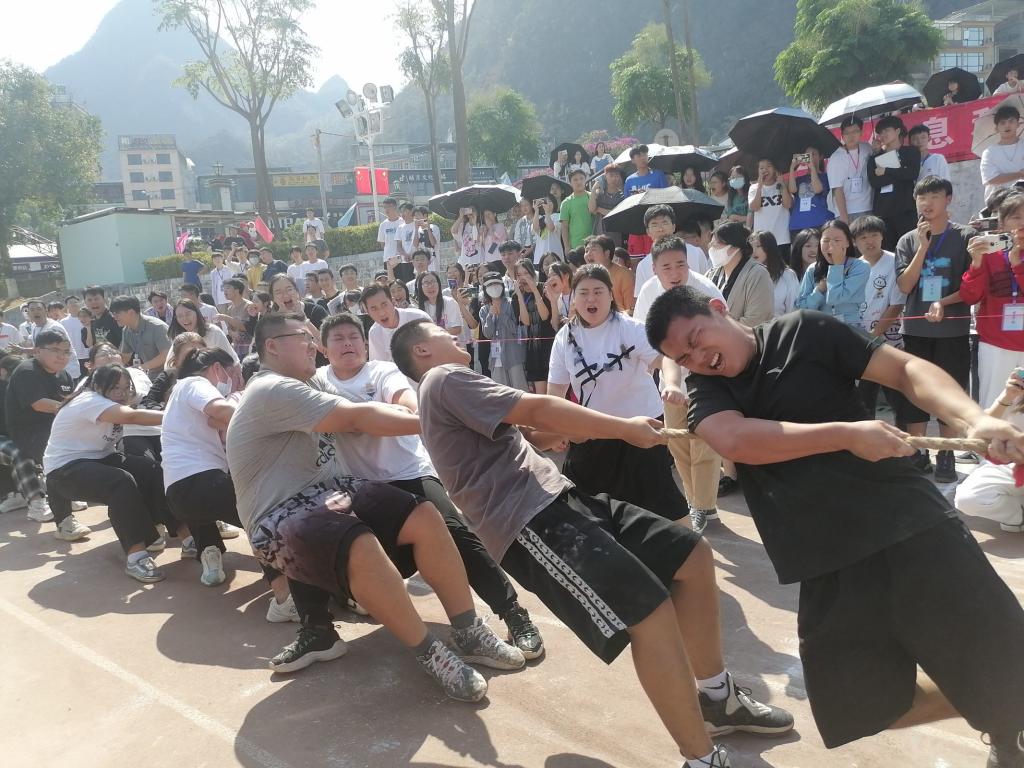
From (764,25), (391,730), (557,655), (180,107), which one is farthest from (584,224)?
(180,107)

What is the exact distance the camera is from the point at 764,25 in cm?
9481

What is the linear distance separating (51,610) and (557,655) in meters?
3.56

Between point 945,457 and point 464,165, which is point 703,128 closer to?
point 464,165

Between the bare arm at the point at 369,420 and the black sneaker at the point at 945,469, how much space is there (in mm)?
4206

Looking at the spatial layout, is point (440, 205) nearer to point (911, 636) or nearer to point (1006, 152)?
point (1006, 152)

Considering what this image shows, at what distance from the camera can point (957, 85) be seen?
12.0 metres

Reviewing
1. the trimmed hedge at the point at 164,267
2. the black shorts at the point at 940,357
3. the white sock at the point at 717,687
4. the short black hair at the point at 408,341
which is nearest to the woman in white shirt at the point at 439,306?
the black shorts at the point at 940,357

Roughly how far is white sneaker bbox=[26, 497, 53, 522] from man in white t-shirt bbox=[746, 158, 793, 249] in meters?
7.90

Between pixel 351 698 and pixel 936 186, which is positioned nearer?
pixel 351 698

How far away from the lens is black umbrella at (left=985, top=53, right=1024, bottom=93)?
1127cm

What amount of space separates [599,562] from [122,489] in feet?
14.6

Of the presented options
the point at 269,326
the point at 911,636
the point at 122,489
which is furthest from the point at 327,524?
the point at 122,489

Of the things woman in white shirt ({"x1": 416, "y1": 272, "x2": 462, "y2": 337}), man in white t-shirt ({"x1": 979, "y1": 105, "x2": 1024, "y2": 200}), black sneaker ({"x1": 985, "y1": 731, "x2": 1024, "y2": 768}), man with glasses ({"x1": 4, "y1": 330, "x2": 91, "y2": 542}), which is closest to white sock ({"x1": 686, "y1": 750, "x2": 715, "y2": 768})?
black sneaker ({"x1": 985, "y1": 731, "x2": 1024, "y2": 768})

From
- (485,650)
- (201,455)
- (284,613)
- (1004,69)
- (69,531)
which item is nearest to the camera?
(485,650)
